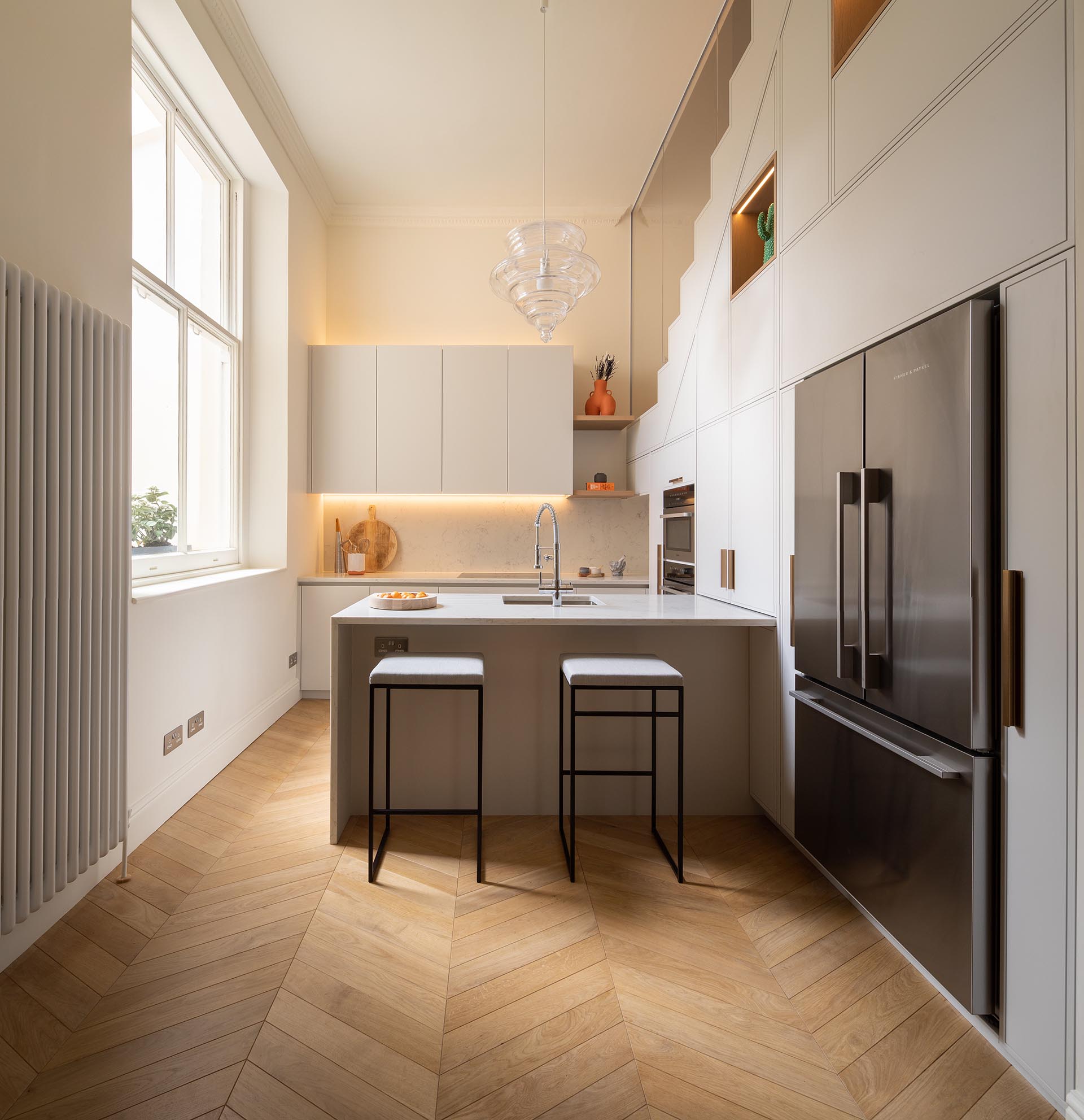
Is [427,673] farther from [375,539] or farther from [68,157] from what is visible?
[375,539]

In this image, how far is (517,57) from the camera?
11.0 feet

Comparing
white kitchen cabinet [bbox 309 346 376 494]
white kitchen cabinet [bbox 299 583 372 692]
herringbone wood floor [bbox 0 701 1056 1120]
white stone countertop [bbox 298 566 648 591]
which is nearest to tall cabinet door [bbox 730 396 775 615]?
herringbone wood floor [bbox 0 701 1056 1120]

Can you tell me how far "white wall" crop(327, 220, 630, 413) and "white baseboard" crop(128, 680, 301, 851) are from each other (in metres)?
2.75

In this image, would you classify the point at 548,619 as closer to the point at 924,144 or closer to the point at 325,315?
the point at 924,144

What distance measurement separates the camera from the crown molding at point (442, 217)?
5.00m

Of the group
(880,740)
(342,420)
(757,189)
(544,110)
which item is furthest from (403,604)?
(544,110)

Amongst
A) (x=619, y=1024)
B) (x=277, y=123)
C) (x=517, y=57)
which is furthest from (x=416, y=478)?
(x=619, y=1024)

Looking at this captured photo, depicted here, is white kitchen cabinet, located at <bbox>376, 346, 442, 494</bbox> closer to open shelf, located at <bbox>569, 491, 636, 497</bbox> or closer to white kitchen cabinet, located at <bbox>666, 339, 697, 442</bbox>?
open shelf, located at <bbox>569, 491, 636, 497</bbox>

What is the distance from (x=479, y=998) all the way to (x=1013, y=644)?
1.38 m

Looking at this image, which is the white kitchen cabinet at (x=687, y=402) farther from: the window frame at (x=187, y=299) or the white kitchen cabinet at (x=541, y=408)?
the window frame at (x=187, y=299)

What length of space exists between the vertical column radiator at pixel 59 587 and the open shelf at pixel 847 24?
2218mm

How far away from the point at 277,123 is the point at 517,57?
55.3 inches

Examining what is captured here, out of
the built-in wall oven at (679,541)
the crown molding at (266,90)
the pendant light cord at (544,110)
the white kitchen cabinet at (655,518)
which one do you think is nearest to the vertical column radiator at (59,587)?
the pendant light cord at (544,110)

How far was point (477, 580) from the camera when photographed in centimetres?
455
